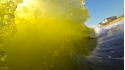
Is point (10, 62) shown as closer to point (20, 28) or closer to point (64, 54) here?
point (20, 28)

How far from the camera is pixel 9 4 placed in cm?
105

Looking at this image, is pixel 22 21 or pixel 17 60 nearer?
pixel 17 60

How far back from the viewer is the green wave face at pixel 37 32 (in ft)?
3.75

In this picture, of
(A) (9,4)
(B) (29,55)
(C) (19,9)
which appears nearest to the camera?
(A) (9,4)

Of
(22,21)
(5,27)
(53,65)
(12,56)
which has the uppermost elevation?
(22,21)

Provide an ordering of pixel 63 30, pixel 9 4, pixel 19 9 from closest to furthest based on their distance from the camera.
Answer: pixel 9 4
pixel 19 9
pixel 63 30

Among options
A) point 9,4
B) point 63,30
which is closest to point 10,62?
point 9,4

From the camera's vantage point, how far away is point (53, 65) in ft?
4.75

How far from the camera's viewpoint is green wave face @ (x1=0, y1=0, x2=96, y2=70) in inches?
45.0

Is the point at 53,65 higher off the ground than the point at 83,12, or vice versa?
the point at 83,12

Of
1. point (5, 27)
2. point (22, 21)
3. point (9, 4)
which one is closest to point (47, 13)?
point (22, 21)

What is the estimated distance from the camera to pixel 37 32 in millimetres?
1456

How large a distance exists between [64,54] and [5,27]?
1.16 m

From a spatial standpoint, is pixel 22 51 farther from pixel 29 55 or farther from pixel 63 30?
pixel 63 30
